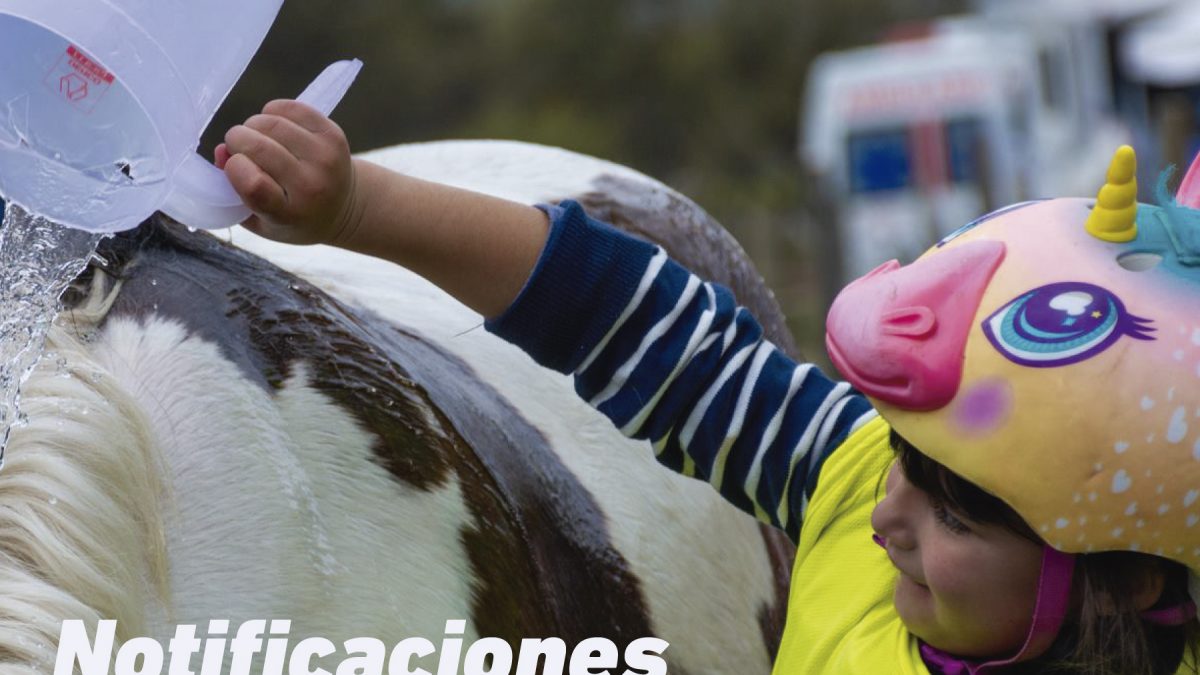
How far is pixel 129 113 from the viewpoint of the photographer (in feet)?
4.53

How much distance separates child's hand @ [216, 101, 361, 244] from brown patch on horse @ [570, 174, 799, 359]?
984 millimetres

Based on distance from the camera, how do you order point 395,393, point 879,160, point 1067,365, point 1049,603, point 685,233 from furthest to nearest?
point 879,160, point 685,233, point 395,393, point 1049,603, point 1067,365

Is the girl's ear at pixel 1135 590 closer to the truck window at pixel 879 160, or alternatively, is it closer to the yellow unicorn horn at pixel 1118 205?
the yellow unicorn horn at pixel 1118 205

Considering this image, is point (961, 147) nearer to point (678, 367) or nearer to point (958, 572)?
point (678, 367)

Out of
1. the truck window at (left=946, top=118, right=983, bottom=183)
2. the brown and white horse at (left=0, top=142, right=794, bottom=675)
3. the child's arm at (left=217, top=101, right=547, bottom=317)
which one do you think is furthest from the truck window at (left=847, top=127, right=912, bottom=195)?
the child's arm at (left=217, top=101, right=547, bottom=317)

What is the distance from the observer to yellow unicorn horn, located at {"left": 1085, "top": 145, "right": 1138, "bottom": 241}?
137 centimetres

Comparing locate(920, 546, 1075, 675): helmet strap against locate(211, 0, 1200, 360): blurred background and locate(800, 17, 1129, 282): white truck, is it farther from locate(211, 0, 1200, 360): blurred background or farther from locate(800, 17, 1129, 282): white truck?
locate(800, 17, 1129, 282): white truck

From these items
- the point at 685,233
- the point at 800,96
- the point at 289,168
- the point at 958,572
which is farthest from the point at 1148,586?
the point at 800,96

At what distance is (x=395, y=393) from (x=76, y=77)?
1.45 ft

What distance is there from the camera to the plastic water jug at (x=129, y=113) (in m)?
1.29

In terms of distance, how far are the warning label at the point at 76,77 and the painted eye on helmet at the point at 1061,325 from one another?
0.74 metres

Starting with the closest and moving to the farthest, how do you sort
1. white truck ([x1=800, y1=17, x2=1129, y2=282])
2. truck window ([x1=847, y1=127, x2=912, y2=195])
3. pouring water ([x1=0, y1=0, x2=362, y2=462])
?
pouring water ([x1=0, y1=0, x2=362, y2=462]) → white truck ([x1=800, y1=17, x2=1129, y2=282]) → truck window ([x1=847, y1=127, x2=912, y2=195])

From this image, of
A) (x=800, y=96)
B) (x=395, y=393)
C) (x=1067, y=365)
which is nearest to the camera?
(x=1067, y=365)

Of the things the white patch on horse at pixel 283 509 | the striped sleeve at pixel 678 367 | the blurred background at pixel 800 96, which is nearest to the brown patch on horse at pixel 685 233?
the striped sleeve at pixel 678 367
